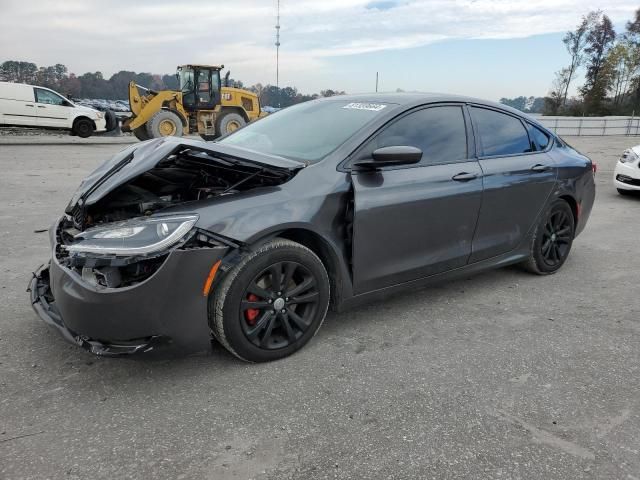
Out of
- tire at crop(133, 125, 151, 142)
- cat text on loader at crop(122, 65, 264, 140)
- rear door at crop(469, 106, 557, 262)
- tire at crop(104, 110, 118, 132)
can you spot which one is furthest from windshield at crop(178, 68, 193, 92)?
rear door at crop(469, 106, 557, 262)

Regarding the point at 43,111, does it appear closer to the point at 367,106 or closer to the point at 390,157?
the point at 367,106

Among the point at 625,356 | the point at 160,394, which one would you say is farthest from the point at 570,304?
the point at 160,394

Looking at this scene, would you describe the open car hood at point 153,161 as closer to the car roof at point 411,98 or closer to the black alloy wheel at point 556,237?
the car roof at point 411,98

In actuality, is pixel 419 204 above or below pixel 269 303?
above

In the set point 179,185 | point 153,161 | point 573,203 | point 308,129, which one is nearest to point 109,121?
point 308,129


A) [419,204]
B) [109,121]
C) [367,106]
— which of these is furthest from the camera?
[109,121]

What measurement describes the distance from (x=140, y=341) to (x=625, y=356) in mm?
2755

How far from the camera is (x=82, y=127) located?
17734mm

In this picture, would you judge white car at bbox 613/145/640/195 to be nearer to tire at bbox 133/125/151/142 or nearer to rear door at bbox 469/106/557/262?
rear door at bbox 469/106/557/262

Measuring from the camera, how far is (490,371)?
2.85m

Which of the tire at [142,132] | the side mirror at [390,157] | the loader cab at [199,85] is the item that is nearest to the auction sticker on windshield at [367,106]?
the side mirror at [390,157]

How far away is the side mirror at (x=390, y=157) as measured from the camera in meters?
3.00

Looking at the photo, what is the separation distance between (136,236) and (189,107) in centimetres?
1637

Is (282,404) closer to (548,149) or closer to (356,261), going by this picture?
(356,261)
